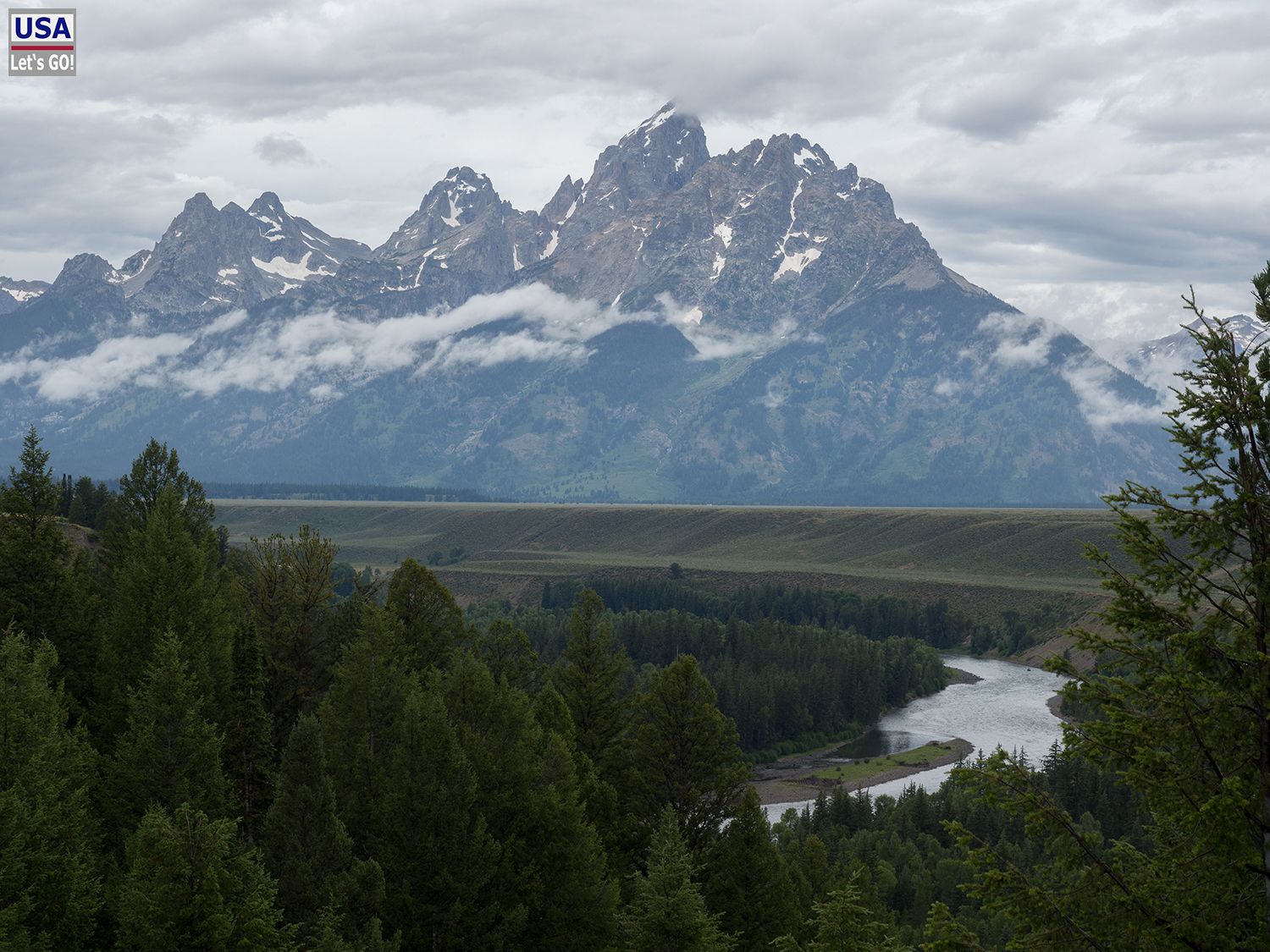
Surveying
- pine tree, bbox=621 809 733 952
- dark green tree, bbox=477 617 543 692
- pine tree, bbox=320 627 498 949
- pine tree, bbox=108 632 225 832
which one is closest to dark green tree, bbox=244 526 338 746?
dark green tree, bbox=477 617 543 692

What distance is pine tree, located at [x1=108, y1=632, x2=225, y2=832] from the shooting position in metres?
37.6

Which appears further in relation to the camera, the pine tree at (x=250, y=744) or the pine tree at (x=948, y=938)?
the pine tree at (x=250, y=744)

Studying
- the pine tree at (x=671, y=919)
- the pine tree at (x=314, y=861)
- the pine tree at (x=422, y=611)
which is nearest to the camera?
the pine tree at (x=671, y=919)

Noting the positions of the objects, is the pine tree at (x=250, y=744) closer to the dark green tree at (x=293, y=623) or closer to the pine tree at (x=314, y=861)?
the dark green tree at (x=293, y=623)

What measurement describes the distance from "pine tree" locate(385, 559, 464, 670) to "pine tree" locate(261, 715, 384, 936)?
20.4 m

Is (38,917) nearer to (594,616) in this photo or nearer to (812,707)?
(594,616)

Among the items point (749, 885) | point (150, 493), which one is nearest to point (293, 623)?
point (150, 493)

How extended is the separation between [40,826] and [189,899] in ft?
21.1

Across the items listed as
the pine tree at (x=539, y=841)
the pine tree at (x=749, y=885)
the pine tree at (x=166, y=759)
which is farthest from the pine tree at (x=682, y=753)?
the pine tree at (x=166, y=759)

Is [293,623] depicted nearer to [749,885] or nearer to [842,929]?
[749,885]

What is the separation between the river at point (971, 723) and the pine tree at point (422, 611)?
2233 inches

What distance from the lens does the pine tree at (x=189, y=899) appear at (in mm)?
28438

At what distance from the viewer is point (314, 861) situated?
121ft

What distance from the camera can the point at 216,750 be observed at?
1549 inches
